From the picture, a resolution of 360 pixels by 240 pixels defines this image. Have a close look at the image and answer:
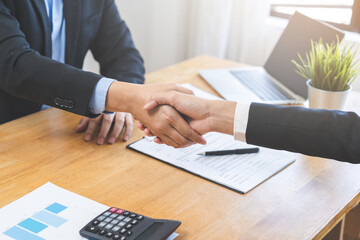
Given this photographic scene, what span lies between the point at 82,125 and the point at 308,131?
636 millimetres

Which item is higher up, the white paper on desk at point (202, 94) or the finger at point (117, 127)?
the white paper on desk at point (202, 94)

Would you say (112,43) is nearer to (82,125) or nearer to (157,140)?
(82,125)

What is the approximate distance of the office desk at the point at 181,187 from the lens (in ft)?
2.99

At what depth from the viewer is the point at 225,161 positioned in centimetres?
115

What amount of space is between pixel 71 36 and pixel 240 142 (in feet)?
2.52

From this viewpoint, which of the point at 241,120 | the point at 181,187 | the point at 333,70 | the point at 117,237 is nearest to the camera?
the point at 117,237

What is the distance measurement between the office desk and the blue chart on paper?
9 centimetres

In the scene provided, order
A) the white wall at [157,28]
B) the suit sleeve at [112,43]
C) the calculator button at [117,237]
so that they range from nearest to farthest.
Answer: the calculator button at [117,237] → the suit sleeve at [112,43] → the white wall at [157,28]

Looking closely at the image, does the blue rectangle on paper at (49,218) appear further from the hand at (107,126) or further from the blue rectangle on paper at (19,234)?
the hand at (107,126)

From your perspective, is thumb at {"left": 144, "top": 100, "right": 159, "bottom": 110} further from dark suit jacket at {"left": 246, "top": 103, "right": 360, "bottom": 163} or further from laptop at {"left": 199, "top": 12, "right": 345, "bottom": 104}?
laptop at {"left": 199, "top": 12, "right": 345, "bottom": 104}

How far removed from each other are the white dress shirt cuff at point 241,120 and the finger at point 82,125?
45 cm

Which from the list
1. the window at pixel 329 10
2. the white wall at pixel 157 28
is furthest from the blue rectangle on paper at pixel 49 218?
the white wall at pixel 157 28

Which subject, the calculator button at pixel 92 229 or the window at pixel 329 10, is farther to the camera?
the window at pixel 329 10

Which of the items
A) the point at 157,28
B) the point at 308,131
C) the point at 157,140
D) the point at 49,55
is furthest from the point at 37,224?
the point at 157,28
